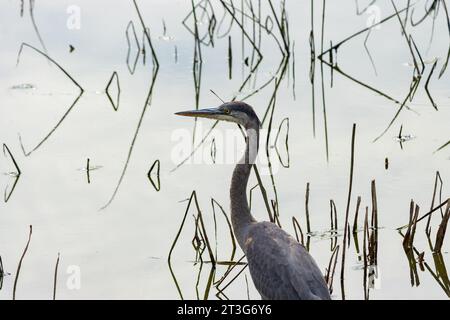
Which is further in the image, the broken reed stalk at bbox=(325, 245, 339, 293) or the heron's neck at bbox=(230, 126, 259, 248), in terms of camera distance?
the heron's neck at bbox=(230, 126, 259, 248)

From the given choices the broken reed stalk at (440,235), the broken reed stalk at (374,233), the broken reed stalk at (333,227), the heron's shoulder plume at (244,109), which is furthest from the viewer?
the broken reed stalk at (333,227)

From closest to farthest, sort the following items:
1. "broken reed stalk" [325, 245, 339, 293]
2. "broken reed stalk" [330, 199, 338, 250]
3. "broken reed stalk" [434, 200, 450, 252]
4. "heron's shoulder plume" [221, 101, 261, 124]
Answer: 1. "broken reed stalk" [325, 245, 339, 293]
2. "broken reed stalk" [434, 200, 450, 252]
3. "heron's shoulder plume" [221, 101, 261, 124]
4. "broken reed stalk" [330, 199, 338, 250]

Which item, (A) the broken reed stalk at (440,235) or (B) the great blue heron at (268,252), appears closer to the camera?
(B) the great blue heron at (268,252)

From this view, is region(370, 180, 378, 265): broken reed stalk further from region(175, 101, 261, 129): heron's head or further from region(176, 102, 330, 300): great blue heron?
region(175, 101, 261, 129): heron's head

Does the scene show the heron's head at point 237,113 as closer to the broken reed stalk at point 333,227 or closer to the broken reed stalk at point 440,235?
the broken reed stalk at point 333,227

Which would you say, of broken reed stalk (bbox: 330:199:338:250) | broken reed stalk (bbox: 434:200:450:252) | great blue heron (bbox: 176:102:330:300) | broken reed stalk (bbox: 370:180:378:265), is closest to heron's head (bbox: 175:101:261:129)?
great blue heron (bbox: 176:102:330:300)

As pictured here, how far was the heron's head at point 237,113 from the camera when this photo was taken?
23.2 feet

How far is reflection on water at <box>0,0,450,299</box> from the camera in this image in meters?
7.00

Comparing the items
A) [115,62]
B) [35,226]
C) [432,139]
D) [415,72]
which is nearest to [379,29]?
[415,72]

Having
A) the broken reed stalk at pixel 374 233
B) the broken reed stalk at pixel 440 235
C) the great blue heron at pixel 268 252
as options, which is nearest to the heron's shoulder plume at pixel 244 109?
the great blue heron at pixel 268 252

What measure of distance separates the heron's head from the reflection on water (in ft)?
1.58

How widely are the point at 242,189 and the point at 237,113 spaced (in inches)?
19.5

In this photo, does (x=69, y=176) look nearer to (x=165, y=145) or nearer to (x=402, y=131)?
(x=165, y=145)

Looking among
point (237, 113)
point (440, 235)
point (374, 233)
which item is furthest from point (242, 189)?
point (440, 235)
